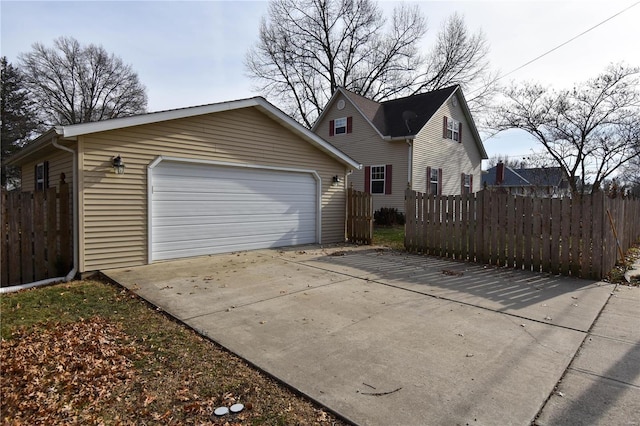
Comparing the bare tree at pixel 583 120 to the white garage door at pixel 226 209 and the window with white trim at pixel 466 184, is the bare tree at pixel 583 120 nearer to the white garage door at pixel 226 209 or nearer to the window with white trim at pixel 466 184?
the window with white trim at pixel 466 184

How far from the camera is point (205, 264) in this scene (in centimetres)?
732

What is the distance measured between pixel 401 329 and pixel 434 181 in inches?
610

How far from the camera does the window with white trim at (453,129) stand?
19109 millimetres

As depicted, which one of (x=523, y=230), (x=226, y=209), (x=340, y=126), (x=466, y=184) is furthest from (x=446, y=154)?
(x=226, y=209)

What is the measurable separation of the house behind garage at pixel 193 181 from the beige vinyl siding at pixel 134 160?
0.02 metres

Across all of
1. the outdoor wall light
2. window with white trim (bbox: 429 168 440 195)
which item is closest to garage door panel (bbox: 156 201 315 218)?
the outdoor wall light

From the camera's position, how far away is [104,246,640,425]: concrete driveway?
8.13ft

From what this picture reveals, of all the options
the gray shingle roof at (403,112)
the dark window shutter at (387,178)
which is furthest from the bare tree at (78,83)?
the dark window shutter at (387,178)

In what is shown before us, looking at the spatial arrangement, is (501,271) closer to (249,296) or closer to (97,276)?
(249,296)

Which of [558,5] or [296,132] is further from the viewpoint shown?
[296,132]

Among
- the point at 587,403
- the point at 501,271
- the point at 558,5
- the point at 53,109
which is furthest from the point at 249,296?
the point at 53,109

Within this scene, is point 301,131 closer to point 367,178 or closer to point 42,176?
point 42,176

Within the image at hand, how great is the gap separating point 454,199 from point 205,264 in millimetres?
5825

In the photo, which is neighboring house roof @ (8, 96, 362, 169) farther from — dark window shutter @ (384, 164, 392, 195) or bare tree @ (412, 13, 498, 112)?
bare tree @ (412, 13, 498, 112)
